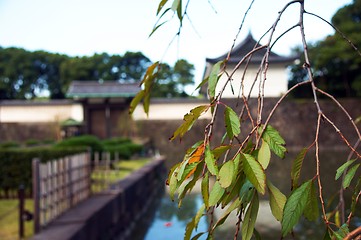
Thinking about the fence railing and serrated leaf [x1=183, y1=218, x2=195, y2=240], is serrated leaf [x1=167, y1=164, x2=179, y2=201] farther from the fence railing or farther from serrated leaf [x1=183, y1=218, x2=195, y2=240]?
the fence railing

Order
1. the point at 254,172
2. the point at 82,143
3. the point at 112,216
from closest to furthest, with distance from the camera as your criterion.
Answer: the point at 254,172 → the point at 112,216 → the point at 82,143

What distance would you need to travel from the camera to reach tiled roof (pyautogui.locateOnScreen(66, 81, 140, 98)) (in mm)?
14758

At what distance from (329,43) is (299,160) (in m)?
14.2

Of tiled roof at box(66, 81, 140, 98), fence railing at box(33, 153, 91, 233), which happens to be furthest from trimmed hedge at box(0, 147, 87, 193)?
tiled roof at box(66, 81, 140, 98)

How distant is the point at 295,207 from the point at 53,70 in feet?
81.6

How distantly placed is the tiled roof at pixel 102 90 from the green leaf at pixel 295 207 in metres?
14.2

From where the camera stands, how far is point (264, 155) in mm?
317

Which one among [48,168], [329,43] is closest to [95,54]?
[329,43]

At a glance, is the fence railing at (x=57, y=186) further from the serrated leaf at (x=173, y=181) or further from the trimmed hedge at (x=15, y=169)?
the serrated leaf at (x=173, y=181)

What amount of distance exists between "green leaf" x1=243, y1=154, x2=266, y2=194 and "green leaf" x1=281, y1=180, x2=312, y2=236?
0.03 m

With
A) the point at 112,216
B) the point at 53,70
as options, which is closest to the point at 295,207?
the point at 112,216

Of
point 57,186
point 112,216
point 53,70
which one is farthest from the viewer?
point 53,70

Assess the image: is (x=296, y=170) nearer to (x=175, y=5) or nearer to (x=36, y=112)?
(x=175, y=5)

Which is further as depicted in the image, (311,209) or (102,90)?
(102,90)
